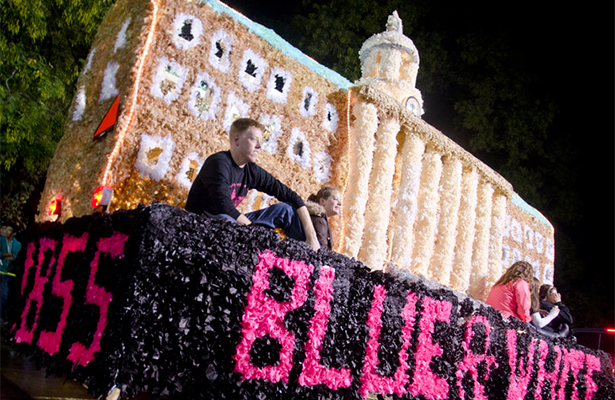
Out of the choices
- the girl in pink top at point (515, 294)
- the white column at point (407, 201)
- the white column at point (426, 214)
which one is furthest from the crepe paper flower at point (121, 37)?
the girl in pink top at point (515, 294)

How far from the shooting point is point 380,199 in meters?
6.49

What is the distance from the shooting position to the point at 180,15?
16.1ft

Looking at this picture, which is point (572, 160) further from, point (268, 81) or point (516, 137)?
point (268, 81)

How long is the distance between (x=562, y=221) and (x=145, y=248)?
55.0ft

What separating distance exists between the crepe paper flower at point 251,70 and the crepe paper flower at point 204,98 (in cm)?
40

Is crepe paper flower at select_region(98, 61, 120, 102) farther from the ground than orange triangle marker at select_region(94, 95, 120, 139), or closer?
farther from the ground

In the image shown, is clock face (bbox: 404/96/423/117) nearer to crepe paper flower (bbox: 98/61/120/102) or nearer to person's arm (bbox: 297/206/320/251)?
crepe paper flower (bbox: 98/61/120/102)

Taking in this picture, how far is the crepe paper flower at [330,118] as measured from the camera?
20.4 ft

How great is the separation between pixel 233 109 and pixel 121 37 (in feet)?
4.61

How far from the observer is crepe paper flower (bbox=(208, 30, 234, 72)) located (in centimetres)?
516

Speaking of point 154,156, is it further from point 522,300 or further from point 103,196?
point 522,300

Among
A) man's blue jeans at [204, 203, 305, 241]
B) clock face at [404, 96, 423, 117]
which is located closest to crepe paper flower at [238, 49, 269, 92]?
man's blue jeans at [204, 203, 305, 241]

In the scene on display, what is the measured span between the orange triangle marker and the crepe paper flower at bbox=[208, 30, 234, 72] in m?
1.12

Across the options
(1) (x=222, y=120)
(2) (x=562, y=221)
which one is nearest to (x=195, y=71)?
(1) (x=222, y=120)
